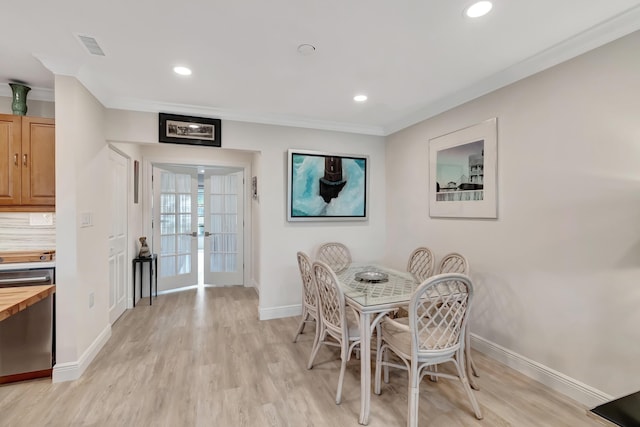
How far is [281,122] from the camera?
3.65 m

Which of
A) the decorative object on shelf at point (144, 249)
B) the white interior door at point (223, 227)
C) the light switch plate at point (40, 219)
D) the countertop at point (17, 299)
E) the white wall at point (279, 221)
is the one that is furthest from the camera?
the white interior door at point (223, 227)

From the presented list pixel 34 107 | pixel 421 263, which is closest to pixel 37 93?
pixel 34 107

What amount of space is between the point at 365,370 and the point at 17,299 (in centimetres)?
218

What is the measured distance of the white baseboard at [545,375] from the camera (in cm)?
197

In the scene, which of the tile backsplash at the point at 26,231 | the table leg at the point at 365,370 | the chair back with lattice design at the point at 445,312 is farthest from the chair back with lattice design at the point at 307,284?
the tile backsplash at the point at 26,231

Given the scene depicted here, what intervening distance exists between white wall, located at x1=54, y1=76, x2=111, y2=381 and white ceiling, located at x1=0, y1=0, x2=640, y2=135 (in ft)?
0.97

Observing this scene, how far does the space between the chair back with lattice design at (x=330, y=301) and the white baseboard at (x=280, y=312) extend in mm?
1459

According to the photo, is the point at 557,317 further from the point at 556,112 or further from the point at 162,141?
the point at 162,141

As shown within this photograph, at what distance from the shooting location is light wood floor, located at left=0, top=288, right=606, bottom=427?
6.23ft

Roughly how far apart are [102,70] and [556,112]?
369cm

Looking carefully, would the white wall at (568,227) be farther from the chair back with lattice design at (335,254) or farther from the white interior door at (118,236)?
the white interior door at (118,236)

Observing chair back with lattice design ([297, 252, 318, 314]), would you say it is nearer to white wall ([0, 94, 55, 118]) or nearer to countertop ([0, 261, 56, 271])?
countertop ([0, 261, 56, 271])

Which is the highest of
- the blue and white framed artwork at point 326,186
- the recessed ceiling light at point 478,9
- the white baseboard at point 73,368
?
the recessed ceiling light at point 478,9

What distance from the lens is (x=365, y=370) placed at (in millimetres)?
1893
